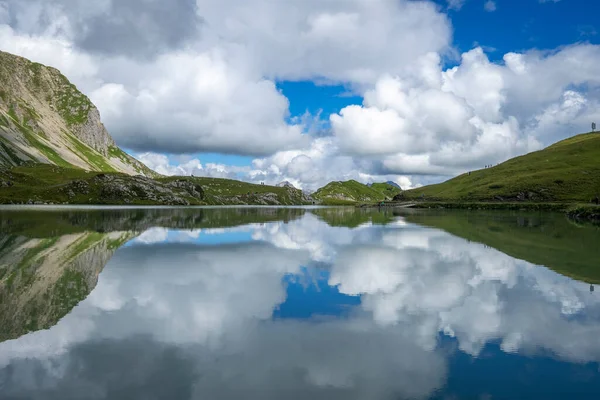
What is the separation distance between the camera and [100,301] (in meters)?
22.5

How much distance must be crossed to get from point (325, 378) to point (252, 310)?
8.80 m

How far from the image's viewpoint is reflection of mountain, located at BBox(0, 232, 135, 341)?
19266 millimetres

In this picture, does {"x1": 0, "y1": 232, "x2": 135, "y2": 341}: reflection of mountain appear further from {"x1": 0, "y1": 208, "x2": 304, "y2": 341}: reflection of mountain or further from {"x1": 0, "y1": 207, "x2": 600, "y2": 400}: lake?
{"x1": 0, "y1": 207, "x2": 600, "y2": 400}: lake

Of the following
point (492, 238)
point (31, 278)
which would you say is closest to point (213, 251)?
point (31, 278)

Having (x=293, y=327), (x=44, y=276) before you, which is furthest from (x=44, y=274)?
(x=293, y=327)

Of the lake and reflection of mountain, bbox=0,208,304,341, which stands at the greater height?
reflection of mountain, bbox=0,208,304,341

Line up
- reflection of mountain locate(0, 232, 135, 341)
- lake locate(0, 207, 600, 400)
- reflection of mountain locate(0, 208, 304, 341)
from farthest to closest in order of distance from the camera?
reflection of mountain locate(0, 208, 304, 341), reflection of mountain locate(0, 232, 135, 341), lake locate(0, 207, 600, 400)

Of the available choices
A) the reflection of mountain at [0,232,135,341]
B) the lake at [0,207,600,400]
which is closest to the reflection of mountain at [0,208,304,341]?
the reflection of mountain at [0,232,135,341]

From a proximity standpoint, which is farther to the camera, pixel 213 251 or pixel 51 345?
pixel 213 251

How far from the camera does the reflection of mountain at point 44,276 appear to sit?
19266 mm

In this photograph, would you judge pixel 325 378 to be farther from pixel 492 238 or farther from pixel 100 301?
pixel 492 238

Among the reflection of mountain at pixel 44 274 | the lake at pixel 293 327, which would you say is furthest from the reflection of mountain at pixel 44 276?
the lake at pixel 293 327

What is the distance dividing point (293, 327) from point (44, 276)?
62.5 feet

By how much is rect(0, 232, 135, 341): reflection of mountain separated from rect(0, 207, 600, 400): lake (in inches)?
5.6
